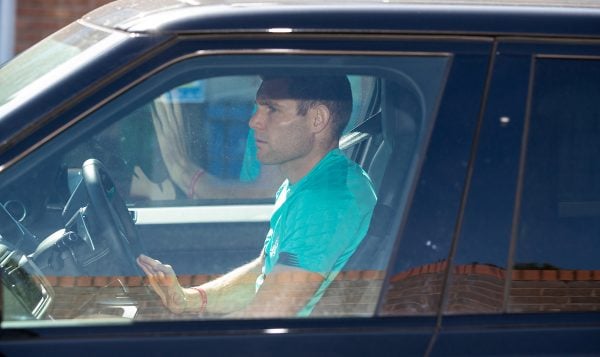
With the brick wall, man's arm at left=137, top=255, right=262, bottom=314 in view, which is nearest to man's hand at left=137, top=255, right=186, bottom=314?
man's arm at left=137, top=255, right=262, bottom=314

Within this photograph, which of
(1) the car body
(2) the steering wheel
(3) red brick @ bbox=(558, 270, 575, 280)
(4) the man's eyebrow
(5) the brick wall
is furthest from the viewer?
(5) the brick wall

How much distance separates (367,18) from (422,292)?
546 mm

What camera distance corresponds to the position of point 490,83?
1916 mm

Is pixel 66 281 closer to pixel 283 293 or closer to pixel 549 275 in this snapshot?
pixel 283 293

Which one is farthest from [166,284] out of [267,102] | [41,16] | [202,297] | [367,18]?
[41,16]

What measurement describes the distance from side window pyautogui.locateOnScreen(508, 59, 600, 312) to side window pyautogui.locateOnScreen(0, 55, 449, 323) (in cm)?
22

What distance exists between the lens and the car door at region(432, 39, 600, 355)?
1884 mm

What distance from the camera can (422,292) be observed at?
188 centimetres

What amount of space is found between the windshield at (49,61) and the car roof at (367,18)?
0.07 metres

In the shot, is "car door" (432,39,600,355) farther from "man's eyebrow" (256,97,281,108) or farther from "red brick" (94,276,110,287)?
"red brick" (94,276,110,287)

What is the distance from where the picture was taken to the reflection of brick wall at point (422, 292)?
74.0 inches

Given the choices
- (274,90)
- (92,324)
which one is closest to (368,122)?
(274,90)

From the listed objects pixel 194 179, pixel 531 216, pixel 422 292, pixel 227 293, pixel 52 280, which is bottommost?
pixel 52 280

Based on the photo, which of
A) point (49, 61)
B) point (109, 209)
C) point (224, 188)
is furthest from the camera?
point (109, 209)
